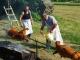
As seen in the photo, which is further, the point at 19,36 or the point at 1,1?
the point at 1,1

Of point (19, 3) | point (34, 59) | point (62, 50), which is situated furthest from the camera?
point (19, 3)

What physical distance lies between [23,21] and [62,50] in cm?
553

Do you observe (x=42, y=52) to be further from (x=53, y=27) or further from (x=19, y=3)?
(x=19, y=3)

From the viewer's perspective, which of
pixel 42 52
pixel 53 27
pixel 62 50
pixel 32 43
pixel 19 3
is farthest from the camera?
pixel 19 3

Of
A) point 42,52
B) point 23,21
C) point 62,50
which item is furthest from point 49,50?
point 62,50

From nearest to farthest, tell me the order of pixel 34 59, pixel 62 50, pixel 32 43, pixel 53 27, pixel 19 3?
pixel 62 50 < pixel 34 59 < pixel 53 27 < pixel 32 43 < pixel 19 3

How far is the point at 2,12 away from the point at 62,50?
503 inches

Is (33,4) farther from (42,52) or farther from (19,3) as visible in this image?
(42,52)

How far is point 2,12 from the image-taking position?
19328 mm

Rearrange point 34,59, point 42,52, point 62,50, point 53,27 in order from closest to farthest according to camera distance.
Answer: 1. point 62,50
2. point 34,59
3. point 53,27
4. point 42,52

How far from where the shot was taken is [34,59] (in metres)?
8.42

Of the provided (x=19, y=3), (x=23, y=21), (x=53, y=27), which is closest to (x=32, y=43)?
(x=23, y=21)

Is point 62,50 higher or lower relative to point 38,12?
higher

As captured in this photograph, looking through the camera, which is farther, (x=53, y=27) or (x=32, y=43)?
(x=32, y=43)
